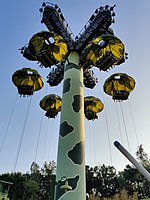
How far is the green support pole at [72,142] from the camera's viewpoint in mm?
6793

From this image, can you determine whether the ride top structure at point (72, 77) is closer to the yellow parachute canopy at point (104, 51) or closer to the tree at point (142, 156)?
the yellow parachute canopy at point (104, 51)

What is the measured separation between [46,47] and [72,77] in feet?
4.91

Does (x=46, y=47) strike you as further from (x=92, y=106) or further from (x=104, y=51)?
(x=92, y=106)

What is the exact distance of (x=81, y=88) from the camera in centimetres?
884

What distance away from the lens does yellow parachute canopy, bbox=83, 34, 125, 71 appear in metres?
8.69

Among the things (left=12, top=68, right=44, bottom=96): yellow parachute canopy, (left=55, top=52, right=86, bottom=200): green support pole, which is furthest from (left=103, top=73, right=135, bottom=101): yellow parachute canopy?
(left=12, top=68, right=44, bottom=96): yellow parachute canopy

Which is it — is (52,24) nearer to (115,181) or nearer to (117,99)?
(117,99)

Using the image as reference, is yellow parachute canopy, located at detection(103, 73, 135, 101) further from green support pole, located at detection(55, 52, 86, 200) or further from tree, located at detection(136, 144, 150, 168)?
tree, located at detection(136, 144, 150, 168)

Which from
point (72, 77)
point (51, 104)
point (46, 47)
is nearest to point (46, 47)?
point (46, 47)

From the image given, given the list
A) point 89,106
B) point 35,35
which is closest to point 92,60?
point 35,35

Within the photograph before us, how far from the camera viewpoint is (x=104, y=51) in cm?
900

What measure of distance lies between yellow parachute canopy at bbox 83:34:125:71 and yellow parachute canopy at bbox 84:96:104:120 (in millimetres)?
2665

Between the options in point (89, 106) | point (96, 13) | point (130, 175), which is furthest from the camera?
point (130, 175)

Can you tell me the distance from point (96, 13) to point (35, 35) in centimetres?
305
